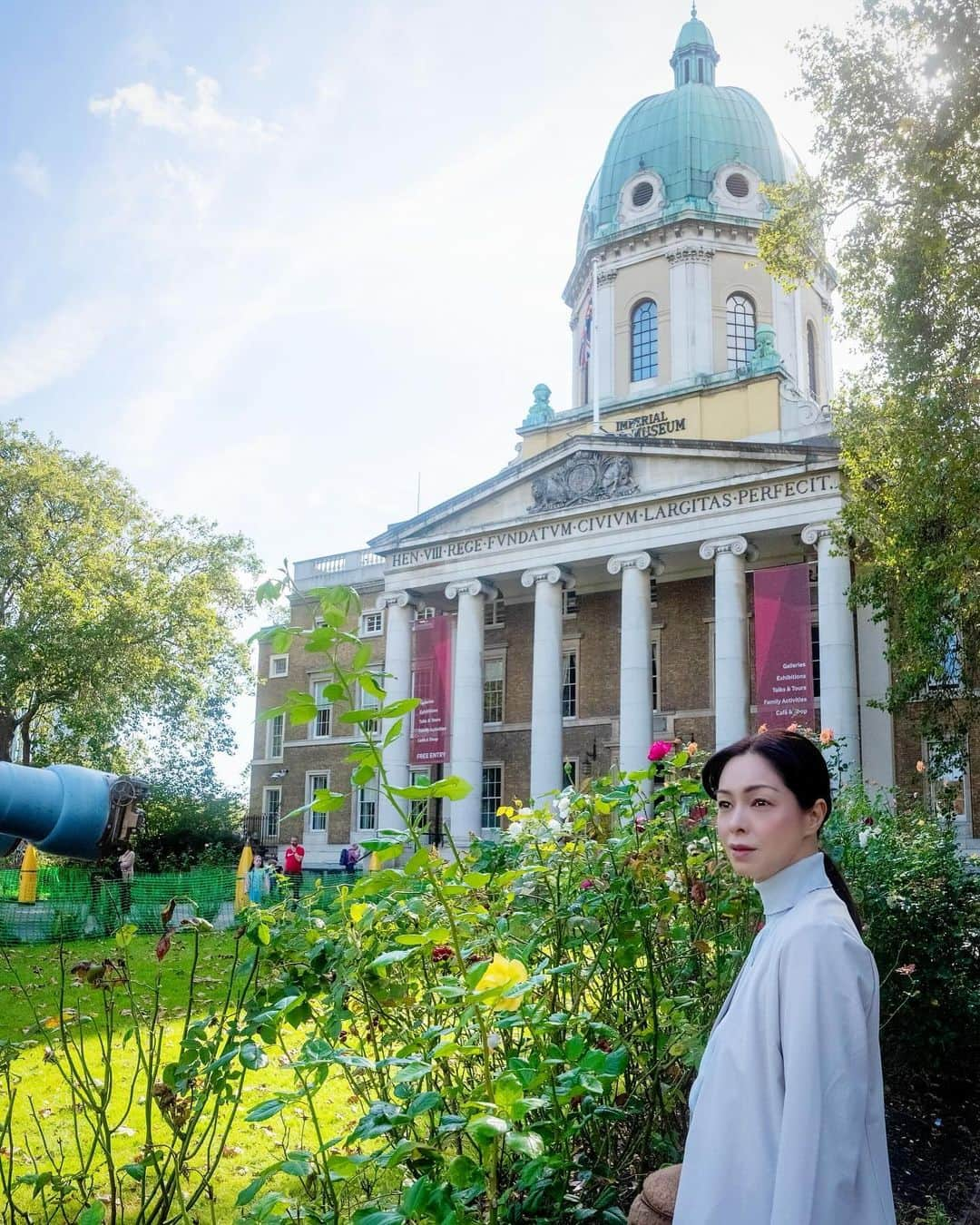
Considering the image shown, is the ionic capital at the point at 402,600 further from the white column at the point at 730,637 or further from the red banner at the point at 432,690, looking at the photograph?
the white column at the point at 730,637

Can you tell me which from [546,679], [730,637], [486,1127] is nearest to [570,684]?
[546,679]

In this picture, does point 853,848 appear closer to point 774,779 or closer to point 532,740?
point 774,779

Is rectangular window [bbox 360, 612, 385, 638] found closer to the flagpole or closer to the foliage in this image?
the flagpole

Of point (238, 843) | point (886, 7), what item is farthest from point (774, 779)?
point (238, 843)

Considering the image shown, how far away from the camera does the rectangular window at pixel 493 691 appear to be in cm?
3688

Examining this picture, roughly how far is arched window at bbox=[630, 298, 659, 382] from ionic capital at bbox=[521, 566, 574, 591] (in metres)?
9.82

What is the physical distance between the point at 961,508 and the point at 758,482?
49.9 ft

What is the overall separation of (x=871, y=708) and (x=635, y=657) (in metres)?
6.72

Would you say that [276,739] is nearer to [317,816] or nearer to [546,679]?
[317,816]

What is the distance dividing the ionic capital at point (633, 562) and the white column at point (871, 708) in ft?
19.9

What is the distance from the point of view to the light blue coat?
6.86ft

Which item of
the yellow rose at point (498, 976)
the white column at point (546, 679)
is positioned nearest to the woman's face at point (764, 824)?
the yellow rose at point (498, 976)

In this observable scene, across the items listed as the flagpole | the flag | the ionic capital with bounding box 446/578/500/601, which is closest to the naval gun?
the ionic capital with bounding box 446/578/500/601

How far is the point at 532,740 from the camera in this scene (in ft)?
102
